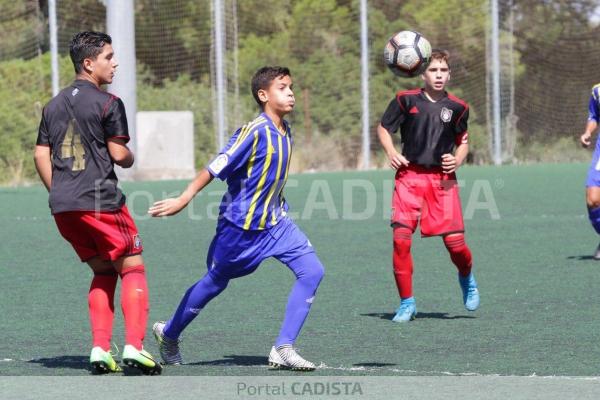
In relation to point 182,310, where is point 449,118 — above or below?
above

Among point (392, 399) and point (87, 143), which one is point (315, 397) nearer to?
point (392, 399)

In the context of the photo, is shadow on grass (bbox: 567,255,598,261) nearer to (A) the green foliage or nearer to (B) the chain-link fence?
(A) the green foliage

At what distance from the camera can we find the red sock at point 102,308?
604 cm

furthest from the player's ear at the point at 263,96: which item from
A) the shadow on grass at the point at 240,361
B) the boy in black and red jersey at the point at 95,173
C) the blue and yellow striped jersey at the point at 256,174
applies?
the shadow on grass at the point at 240,361

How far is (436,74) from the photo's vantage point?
832 cm

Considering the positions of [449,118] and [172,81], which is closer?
[449,118]

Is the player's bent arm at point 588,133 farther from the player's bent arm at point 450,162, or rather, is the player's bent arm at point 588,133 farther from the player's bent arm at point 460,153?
the player's bent arm at point 450,162

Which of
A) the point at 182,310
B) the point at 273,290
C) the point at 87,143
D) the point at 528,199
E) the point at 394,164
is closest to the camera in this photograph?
the point at 87,143

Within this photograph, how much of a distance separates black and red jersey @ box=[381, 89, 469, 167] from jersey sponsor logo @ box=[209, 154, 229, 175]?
228 cm

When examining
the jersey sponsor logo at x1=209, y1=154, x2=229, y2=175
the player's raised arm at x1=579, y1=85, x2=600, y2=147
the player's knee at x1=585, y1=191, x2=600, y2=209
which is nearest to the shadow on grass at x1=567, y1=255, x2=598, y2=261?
the player's knee at x1=585, y1=191, x2=600, y2=209

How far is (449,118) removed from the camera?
327 inches

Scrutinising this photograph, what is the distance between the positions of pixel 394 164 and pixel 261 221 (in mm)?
1988

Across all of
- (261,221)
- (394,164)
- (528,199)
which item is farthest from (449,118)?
(528,199)

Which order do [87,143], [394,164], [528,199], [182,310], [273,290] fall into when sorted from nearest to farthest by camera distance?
[87,143] < [182,310] < [394,164] < [273,290] < [528,199]
